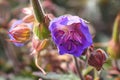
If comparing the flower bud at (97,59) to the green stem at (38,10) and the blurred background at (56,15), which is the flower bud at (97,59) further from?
the blurred background at (56,15)

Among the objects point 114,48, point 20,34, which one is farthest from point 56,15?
point 20,34

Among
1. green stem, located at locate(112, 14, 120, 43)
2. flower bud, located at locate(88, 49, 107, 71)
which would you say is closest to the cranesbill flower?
flower bud, located at locate(88, 49, 107, 71)

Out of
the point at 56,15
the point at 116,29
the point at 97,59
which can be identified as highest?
the point at 56,15

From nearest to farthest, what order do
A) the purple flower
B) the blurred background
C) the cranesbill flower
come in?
the purple flower, the cranesbill flower, the blurred background

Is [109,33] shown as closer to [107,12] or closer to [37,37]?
[107,12]

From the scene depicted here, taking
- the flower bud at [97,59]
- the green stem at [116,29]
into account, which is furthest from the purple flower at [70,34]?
the green stem at [116,29]

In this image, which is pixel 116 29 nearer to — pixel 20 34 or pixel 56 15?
pixel 20 34

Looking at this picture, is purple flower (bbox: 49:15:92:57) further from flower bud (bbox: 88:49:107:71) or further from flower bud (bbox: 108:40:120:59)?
flower bud (bbox: 108:40:120:59)
